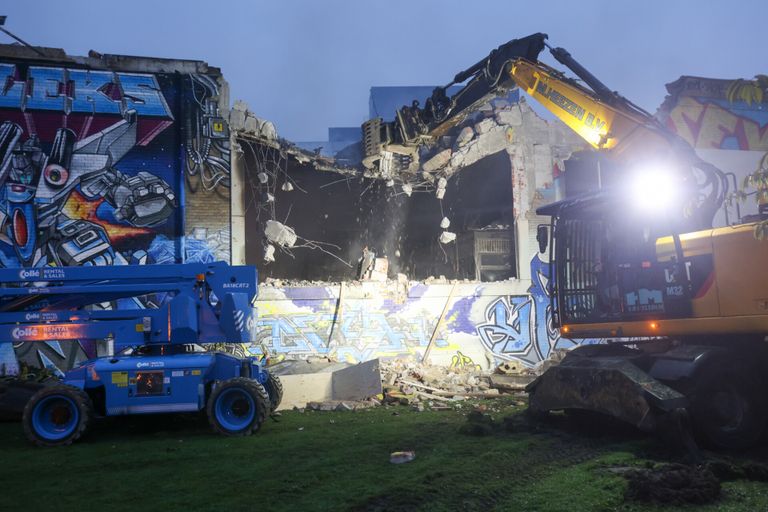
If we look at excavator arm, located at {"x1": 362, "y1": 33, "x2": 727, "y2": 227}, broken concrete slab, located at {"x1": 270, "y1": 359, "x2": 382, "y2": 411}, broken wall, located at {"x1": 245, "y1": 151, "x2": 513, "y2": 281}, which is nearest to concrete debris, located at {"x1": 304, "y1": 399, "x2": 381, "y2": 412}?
broken concrete slab, located at {"x1": 270, "y1": 359, "x2": 382, "y2": 411}

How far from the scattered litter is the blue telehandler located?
2.61 m

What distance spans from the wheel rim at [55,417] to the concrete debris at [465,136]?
14.0 m

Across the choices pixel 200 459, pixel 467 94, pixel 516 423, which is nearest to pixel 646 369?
pixel 516 423

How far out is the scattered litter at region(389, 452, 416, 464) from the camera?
7000 mm

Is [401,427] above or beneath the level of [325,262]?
beneath

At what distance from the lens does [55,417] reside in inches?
348

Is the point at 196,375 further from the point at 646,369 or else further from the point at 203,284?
the point at 646,369

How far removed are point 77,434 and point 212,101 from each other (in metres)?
10.6

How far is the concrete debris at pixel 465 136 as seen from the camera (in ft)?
64.6

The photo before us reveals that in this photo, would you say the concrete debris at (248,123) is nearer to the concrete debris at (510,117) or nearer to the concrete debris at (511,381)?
the concrete debris at (510,117)

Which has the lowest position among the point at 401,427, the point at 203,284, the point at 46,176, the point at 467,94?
the point at 401,427

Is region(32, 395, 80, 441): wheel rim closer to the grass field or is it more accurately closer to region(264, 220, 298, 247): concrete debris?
the grass field

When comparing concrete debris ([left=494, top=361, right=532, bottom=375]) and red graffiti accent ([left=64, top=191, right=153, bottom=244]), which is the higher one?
red graffiti accent ([left=64, top=191, right=153, bottom=244])

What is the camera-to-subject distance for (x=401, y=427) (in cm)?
937
